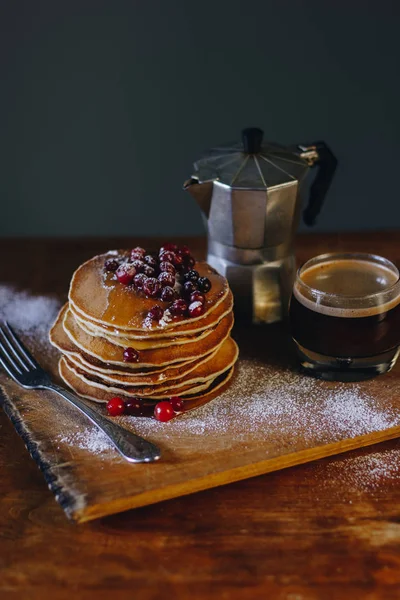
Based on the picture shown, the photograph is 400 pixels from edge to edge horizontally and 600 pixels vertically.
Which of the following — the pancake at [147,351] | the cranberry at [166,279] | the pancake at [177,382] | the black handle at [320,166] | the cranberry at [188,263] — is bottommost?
the pancake at [177,382]

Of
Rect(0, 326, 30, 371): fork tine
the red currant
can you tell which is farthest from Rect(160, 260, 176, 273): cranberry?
Rect(0, 326, 30, 371): fork tine

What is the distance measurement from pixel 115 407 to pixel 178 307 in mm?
196

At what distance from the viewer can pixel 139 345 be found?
114 centimetres

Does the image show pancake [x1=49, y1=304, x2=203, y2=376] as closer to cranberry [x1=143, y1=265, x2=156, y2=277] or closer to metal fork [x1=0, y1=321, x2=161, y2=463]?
metal fork [x1=0, y1=321, x2=161, y2=463]

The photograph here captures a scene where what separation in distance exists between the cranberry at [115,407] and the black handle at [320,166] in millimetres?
592

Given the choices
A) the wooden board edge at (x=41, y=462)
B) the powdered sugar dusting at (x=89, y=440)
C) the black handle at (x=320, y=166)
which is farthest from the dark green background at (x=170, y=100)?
the powdered sugar dusting at (x=89, y=440)

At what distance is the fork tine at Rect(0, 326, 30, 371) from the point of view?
1.29 meters

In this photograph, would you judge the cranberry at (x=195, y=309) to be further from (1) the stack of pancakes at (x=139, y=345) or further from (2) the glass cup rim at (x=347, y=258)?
(2) the glass cup rim at (x=347, y=258)

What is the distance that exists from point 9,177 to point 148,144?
1.60 ft

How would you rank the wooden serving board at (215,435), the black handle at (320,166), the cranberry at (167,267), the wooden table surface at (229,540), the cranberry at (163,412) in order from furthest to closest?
the black handle at (320,166) → the cranberry at (167,267) → the cranberry at (163,412) → the wooden serving board at (215,435) → the wooden table surface at (229,540)

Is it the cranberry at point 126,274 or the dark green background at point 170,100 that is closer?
the cranberry at point 126,274

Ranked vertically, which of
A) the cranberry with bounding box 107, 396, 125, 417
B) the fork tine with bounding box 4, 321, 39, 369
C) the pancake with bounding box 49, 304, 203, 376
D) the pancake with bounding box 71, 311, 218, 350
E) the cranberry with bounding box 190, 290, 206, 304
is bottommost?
the fork tine with bounding box 4, 321, 39, 369

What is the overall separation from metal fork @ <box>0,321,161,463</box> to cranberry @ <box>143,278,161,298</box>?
216 mm

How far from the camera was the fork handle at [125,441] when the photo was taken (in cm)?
102
